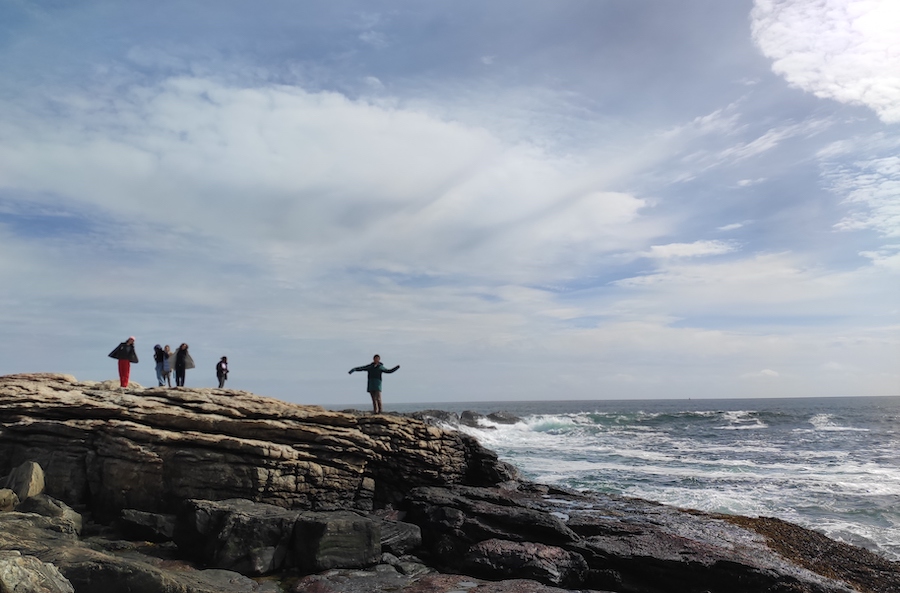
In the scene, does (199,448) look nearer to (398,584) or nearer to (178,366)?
(398,584)

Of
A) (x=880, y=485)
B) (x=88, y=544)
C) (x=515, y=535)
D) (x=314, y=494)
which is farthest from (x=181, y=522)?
(x=880, y=485)

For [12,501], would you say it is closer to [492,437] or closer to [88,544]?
[88,544]

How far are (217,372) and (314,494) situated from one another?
30.1 feet

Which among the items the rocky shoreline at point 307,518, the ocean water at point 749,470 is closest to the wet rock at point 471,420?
the ocean water at point 749,470

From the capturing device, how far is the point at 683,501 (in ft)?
60.0

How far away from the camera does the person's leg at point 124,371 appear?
15797mm

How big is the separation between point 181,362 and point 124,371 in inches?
106

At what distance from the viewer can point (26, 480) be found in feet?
36.8

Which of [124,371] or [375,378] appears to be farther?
[375,378]

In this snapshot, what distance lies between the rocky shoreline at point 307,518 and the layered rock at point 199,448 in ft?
0.12

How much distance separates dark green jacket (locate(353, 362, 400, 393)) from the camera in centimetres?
1697

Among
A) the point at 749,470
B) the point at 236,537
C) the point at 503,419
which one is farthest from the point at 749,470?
the point at 503,419

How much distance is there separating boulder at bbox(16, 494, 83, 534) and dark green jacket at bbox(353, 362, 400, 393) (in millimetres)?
7890

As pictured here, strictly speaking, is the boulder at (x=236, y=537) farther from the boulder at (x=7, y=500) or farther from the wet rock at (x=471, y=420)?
the wet rock at (x=471, y=420)
